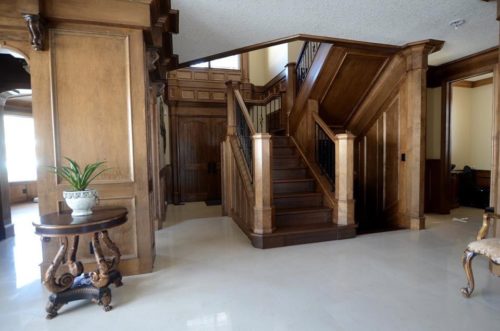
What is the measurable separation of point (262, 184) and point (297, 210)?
840 millimetres

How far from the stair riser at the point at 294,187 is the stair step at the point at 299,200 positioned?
19 centimetres

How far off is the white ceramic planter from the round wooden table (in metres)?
0.06

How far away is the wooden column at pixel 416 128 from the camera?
3963mm

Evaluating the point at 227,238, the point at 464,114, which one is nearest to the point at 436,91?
the point at 464,114

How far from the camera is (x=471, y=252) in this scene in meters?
2.15

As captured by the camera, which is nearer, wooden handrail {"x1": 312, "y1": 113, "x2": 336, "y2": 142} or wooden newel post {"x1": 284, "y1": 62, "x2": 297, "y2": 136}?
wooden handrail {"x1": 312, "y1": 113, "x2": 336, "y2": 142}

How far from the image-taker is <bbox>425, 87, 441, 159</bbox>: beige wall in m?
5.14

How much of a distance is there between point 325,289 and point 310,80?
3.45 meters

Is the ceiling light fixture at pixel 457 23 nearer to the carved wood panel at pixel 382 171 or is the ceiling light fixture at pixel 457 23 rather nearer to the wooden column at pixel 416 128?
the wooden column at pixel 416 128

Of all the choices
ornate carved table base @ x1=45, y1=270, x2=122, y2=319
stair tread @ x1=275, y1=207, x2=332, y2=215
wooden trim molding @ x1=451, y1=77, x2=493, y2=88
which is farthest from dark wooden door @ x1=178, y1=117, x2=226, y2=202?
wooden trim molding @ x1=451, y1=77, x2=493, y2=88

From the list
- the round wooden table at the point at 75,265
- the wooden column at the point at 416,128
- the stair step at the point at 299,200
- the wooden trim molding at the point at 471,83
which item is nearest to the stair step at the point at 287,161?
the stair step at the point at 299,200

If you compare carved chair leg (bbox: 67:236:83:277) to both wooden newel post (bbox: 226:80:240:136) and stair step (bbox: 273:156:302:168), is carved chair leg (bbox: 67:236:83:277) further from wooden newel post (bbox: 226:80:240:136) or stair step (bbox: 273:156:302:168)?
stair step (bbox: 273:156:302:168)

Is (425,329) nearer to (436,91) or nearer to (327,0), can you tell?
(327,0)

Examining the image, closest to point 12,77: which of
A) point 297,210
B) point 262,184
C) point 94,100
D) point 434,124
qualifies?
point 94,100
